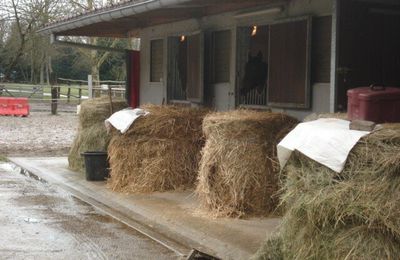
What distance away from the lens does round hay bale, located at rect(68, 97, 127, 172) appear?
11.3 metres

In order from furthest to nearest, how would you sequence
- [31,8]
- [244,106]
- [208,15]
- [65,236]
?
[31,8]
[208,15]
[244,106]
[65,236]

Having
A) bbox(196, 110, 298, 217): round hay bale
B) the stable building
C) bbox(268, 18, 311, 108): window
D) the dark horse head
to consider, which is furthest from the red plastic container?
the dark horse head

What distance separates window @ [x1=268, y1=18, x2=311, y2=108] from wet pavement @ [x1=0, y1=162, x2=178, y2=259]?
2828 mm

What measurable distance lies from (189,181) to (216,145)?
7.12ft

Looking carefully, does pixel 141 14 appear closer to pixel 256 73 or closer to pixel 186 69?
pixel 186 69

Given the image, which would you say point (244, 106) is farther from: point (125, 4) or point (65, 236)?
point (65, 236)

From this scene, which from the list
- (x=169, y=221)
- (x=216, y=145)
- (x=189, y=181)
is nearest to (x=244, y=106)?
(x=189, y=181)

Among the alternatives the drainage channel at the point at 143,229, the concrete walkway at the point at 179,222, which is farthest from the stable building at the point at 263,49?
the drainage channel at the point at 143,229

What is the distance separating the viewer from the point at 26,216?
784 cm

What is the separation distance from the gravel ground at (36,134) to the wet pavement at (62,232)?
226 inches

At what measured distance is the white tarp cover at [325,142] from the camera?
14.8ft

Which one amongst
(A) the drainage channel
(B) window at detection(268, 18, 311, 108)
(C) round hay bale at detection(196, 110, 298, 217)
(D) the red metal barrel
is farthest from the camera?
(D) the red metal barrel

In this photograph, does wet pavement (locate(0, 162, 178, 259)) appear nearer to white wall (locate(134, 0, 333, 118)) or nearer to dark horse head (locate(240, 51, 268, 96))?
white wall (locate(134, 0, 333, 118))

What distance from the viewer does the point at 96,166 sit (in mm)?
10531
